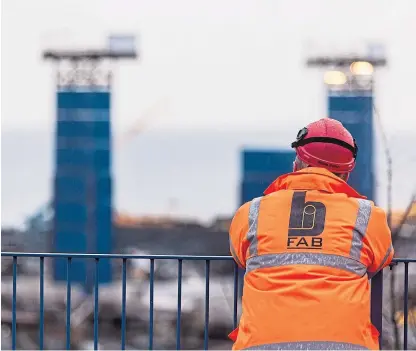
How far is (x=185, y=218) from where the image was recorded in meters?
70.4

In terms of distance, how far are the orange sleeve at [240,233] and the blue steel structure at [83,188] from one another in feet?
188

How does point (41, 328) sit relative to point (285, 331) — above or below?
below

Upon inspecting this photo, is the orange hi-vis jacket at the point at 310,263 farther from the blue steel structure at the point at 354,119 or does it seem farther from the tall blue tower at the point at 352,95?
the blue steel structure at the point at 354,119

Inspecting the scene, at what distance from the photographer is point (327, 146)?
3.01 meters

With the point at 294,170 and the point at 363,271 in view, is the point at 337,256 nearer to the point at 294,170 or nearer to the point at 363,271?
the point at 363,271

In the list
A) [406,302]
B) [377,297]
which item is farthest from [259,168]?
[377,297]

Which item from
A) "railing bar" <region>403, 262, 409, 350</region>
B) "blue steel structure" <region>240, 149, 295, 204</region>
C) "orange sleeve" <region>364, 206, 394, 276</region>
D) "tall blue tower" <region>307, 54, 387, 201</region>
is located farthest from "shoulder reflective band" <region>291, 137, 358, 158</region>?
"blue steel structure" <region>240, 149, 295, 204</region>

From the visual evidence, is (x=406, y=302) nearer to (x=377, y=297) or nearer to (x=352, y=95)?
(x=377, y=297)

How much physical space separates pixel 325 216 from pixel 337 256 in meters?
0.14

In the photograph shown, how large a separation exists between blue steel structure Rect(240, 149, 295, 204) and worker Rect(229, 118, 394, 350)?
5795 centimetres

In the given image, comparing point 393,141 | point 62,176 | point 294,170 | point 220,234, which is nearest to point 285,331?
point 294,170

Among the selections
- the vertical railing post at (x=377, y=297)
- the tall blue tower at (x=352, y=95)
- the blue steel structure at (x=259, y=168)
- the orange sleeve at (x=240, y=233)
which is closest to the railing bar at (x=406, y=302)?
the vertical railing post at (x=377, y=297)

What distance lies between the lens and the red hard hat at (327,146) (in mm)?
3008

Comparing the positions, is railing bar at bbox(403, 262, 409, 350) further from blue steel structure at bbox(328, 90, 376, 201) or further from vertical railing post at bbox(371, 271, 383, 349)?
blue steel structure at bbox(328, 90, 376, 201)
